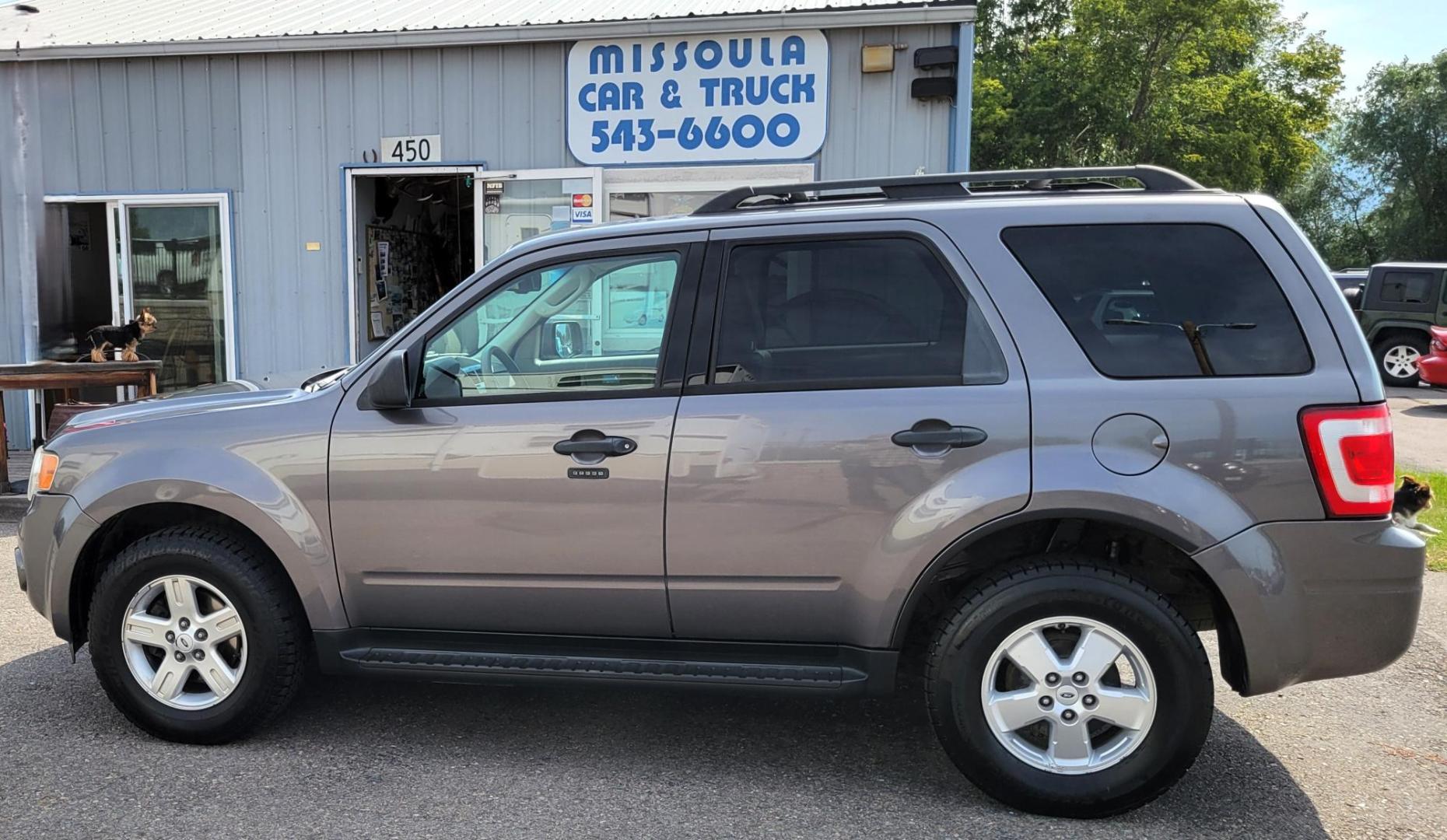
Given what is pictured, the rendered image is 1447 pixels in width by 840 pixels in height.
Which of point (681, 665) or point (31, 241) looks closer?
point (681, 665)

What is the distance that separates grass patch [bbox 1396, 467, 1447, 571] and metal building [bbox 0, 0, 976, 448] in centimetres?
405

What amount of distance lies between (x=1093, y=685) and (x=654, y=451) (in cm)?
147

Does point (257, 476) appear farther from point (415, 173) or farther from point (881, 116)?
point (415, 173)

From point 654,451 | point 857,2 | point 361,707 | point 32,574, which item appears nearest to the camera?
point 654,451

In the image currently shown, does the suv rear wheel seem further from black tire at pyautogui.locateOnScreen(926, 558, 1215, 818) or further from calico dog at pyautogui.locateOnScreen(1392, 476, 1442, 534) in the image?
black tire at pyautogui.locateOnScreen(926, 558, 1215, 818)

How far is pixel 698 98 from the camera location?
28.6ft

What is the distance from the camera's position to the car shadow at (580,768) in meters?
3.26

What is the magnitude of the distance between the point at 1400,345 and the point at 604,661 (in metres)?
17.9

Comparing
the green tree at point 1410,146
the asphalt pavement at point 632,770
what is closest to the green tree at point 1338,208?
the green tree at point 1410,146

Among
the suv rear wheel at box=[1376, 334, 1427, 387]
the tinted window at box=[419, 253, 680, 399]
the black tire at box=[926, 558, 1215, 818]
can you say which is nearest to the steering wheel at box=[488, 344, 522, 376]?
the tinted window at box=[419, 253, 680, 399]

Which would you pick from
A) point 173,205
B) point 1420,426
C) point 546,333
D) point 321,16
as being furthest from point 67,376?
point 1420,426

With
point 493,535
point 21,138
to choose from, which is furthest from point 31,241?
point 493,535

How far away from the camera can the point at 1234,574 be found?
3094 millimetres

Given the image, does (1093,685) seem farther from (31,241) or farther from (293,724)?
(31,241)
